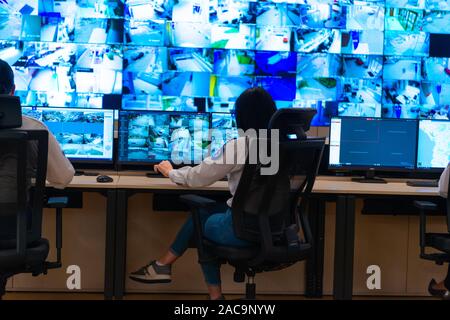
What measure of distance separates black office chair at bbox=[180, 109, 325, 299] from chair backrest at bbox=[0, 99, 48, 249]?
2.54 feet

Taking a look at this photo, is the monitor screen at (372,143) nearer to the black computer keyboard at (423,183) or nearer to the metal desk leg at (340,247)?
Answer: the black computer keyboard at (423,183)

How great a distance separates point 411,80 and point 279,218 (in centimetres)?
251

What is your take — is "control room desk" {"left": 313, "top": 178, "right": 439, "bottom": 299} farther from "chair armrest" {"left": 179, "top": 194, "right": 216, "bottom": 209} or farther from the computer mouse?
the computer mouse

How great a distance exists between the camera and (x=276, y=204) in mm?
2850

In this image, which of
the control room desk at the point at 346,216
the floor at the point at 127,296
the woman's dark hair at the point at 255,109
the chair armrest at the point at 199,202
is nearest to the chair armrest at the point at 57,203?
the chair armrest at the point at 199,202

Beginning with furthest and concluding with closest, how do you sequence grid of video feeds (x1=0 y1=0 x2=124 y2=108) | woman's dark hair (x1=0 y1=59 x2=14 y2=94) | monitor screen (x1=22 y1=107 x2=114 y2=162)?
grid of video feeds (x1=0 y1=0 x2=124 y2=108) < monitor screen (x1=22 y1=107 x2=114 y2=162) < woman's dark hair (x1=0 y1=59 x2=14 y2=94)

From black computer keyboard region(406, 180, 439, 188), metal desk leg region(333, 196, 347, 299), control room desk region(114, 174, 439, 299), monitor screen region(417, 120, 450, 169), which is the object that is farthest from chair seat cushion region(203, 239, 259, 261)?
monitor screen region(417, 120, 450, 169)

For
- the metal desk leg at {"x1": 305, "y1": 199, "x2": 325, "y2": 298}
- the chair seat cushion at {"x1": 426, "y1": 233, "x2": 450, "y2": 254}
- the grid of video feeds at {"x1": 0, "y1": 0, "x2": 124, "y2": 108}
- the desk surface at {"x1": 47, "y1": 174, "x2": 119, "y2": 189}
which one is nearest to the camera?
the chair seat cushion at {"x1": 426, "y1": 233, "x2": 450, "y2": 254}

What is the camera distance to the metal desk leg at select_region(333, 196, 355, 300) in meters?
3.46

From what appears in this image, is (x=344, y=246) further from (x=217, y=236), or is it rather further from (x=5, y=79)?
(x=5, y=79)

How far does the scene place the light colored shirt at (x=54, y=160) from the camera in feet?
8.95

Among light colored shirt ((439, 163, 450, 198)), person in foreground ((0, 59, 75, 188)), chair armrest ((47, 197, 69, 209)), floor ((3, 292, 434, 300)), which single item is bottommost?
floor ((3, 292, 434, 300))
